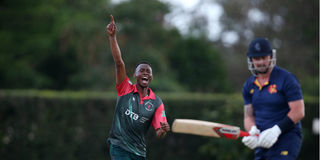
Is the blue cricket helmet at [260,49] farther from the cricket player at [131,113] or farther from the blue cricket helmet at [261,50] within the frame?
the cricket player at [131,113]

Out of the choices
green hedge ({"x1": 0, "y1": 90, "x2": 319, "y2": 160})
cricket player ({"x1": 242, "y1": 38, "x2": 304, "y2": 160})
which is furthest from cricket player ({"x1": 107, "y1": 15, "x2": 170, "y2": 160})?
green hedge ({"x1": 0, "y1": 90, "x2": 319, "y2": 160})

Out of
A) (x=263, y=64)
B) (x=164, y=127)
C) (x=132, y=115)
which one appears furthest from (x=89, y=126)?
(x=164, y=127)

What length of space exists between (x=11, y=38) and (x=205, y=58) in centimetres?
962

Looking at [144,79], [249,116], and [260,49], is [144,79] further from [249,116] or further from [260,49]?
[249,116]

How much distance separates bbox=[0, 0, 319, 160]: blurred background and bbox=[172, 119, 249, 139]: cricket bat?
3700 mm

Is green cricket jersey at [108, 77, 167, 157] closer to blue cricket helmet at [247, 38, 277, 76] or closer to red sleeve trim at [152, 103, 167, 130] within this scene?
red sleeve trim at [152, 103, 167, 130]

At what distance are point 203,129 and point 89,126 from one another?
4.28 m

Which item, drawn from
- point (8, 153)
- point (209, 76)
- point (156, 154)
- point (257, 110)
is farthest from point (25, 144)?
point (209, 76)

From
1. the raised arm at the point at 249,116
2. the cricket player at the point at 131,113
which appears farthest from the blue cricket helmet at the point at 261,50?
the cricket player at the point at 131,113

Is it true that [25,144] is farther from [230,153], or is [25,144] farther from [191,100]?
[230,153]

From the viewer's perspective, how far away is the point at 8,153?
25.0ft

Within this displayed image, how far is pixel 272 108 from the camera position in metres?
4.18

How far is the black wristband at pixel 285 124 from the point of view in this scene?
13.1 feet

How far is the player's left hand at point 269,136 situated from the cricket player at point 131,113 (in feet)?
3.73
